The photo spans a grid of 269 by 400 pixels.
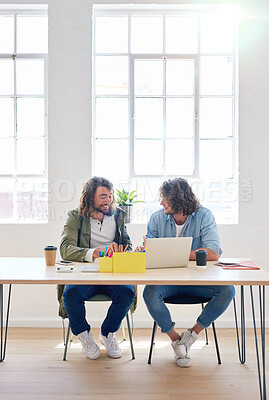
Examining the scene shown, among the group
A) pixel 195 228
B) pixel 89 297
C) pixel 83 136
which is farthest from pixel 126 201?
pixel 89 297

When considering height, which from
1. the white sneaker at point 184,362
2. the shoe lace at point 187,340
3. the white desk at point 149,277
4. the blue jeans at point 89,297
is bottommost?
the white sneaker at point 184,362

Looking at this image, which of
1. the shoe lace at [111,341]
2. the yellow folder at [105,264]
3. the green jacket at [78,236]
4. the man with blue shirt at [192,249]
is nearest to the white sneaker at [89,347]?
the shoe lace at [111,341]

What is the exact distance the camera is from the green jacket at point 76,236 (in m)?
3.39

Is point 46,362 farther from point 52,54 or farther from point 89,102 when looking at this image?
point 52,54

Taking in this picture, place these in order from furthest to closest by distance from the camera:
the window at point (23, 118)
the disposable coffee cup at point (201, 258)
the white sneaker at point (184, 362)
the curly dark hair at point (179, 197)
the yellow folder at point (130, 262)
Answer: the window at point (23, 118) < the curly dark hair at point (179, 197) < the white sneaker at point (184, 362) < the disposable coffee cup at point (201, 258) < the yellow folder at point (130, 262)

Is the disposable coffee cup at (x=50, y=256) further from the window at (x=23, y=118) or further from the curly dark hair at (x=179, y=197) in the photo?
the window at (x=23, y=118)

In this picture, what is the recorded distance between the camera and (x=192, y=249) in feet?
11.8

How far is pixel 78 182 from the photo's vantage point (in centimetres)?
446

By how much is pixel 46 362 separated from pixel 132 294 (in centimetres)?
82

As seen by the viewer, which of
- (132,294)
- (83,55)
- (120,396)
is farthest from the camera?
(83,55)

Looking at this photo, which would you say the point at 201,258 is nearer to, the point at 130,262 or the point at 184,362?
the point at 130,262

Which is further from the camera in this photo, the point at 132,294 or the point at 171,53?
the point at 171,53

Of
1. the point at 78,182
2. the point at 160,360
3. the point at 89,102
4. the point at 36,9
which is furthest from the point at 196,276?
→ the point at 36,9

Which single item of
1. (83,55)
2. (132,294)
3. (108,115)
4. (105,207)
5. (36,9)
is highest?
(36,9)
